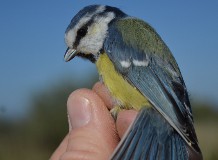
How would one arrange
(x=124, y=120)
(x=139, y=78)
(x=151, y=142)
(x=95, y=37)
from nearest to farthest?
1. (x=151, y=142)
2. (x=124, y=120)
3. (x=139, y=78)
4. (x=95, y=37)

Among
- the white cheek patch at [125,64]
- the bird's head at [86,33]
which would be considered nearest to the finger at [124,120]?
the white cheek patch at [125,64]

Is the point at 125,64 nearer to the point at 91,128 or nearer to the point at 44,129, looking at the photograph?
the point at 91,128

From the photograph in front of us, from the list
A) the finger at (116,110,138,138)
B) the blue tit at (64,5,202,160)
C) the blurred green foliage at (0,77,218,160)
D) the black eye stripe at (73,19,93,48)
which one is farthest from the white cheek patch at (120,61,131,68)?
the blurred green foliage at (0,77,218,160)

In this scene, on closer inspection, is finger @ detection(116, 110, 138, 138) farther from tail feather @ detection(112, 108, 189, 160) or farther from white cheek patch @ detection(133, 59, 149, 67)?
white cheek patch @ detection(133, 59, 149, 67)

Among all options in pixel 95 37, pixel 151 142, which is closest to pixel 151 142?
pixel 151 142

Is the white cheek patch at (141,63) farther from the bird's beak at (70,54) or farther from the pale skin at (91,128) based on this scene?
the bird's beak at (70,54)

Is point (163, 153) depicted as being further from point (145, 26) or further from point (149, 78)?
point (145, 26)
